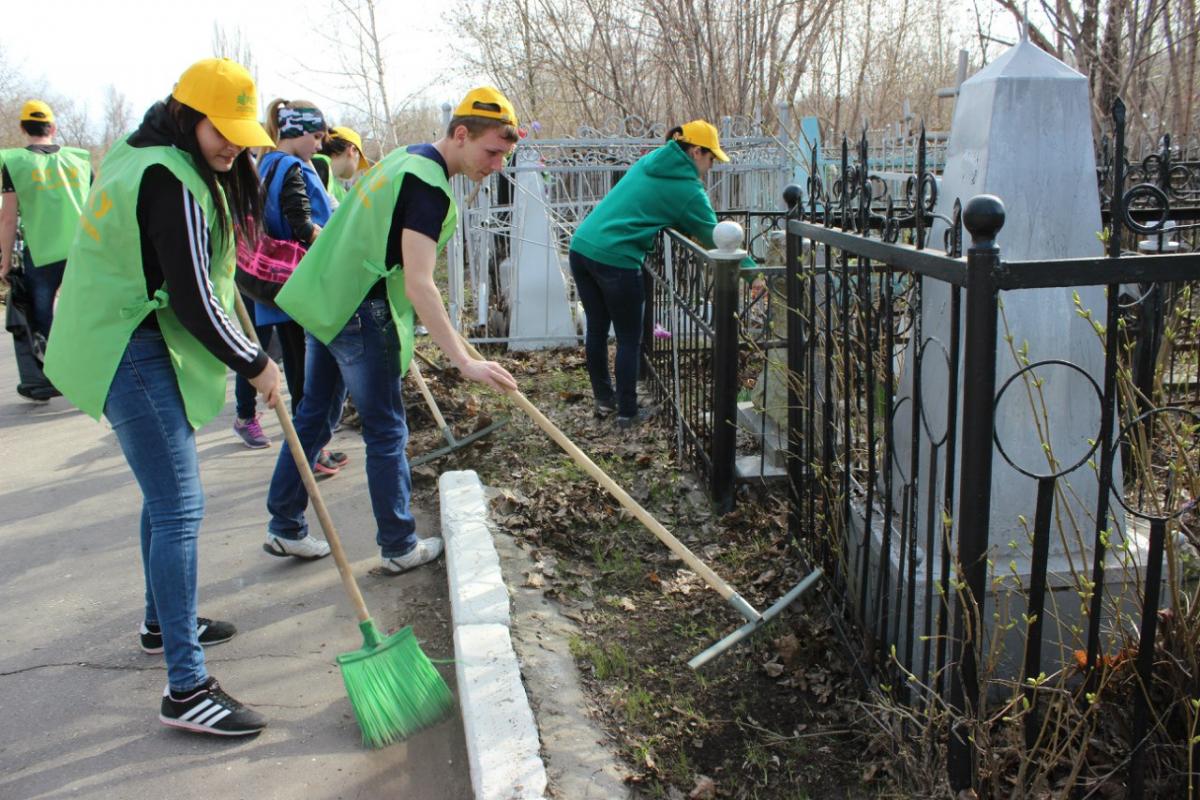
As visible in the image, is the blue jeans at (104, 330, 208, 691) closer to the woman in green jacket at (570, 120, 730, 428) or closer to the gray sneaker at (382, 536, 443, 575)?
the gray sneaker at (382, 536, 443, 575)

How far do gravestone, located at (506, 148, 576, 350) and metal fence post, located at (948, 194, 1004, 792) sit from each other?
641 centimetres

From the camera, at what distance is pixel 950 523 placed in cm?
208

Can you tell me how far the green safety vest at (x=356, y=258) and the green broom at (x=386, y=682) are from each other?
24.7 inches

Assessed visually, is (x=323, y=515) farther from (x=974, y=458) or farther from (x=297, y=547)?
(x=974, y=458)

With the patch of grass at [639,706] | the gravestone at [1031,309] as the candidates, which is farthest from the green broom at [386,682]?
the gravestone at [1031,309]

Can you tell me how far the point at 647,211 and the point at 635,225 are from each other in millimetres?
105

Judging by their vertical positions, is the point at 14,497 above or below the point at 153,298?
below

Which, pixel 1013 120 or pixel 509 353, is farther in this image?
pixel 509 353

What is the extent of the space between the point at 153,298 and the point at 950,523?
2291mm

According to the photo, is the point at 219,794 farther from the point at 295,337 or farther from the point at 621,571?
the point at 295,337

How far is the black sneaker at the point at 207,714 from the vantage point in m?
2.95

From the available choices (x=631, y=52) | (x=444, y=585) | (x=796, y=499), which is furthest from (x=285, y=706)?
(x=631, y=52)

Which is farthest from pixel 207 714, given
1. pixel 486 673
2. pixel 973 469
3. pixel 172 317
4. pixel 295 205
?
pixel 295 205

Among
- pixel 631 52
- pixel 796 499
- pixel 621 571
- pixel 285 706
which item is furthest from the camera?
pixel 631 52
